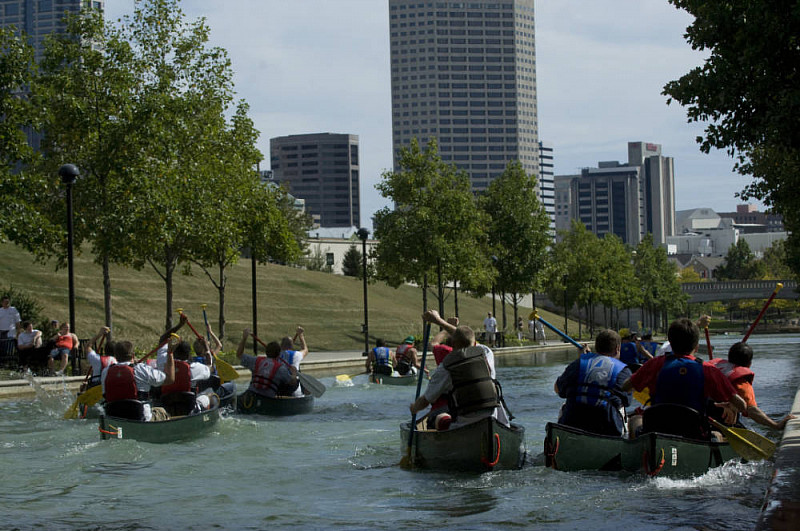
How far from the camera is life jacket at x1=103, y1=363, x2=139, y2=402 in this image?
49.9ft

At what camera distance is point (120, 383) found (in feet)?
50.2

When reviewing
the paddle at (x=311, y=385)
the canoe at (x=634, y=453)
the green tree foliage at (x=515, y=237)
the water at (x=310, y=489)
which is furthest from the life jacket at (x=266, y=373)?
Result: the green tree foliage at (x=515, y=237)

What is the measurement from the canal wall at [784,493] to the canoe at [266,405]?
10.7 meters

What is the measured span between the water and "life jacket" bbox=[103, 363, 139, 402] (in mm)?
713

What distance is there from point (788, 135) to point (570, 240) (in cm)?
6932

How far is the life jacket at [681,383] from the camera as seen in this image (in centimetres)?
1078

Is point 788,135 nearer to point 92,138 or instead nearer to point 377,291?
point 92,138

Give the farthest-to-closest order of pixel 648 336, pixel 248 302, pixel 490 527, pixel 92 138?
1. pixel 248 302
2. pixel 92 138
3. pixel 648 336
4. pixel 490 527

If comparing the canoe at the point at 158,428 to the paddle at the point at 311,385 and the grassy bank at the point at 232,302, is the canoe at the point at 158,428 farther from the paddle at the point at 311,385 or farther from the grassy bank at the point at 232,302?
the grassy bank at the point at 232,302

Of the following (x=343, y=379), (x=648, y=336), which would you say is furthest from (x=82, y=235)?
(x=648, y=336)

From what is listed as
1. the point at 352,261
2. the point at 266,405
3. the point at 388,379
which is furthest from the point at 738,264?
the point at 266,405

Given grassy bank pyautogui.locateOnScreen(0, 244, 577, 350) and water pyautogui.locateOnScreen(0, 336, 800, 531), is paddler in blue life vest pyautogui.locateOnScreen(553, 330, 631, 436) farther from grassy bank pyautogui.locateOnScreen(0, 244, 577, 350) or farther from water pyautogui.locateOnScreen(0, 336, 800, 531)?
grassy bank pyautogui.locateOnScreen(0, 244, 577, 350)

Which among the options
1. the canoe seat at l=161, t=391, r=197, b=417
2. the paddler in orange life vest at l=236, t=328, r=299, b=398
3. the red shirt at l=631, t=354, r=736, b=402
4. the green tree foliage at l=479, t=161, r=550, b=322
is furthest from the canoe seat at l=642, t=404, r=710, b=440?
the green tree foliage at l=479, t=161, r=550, b=322

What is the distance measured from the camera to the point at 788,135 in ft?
58.4
